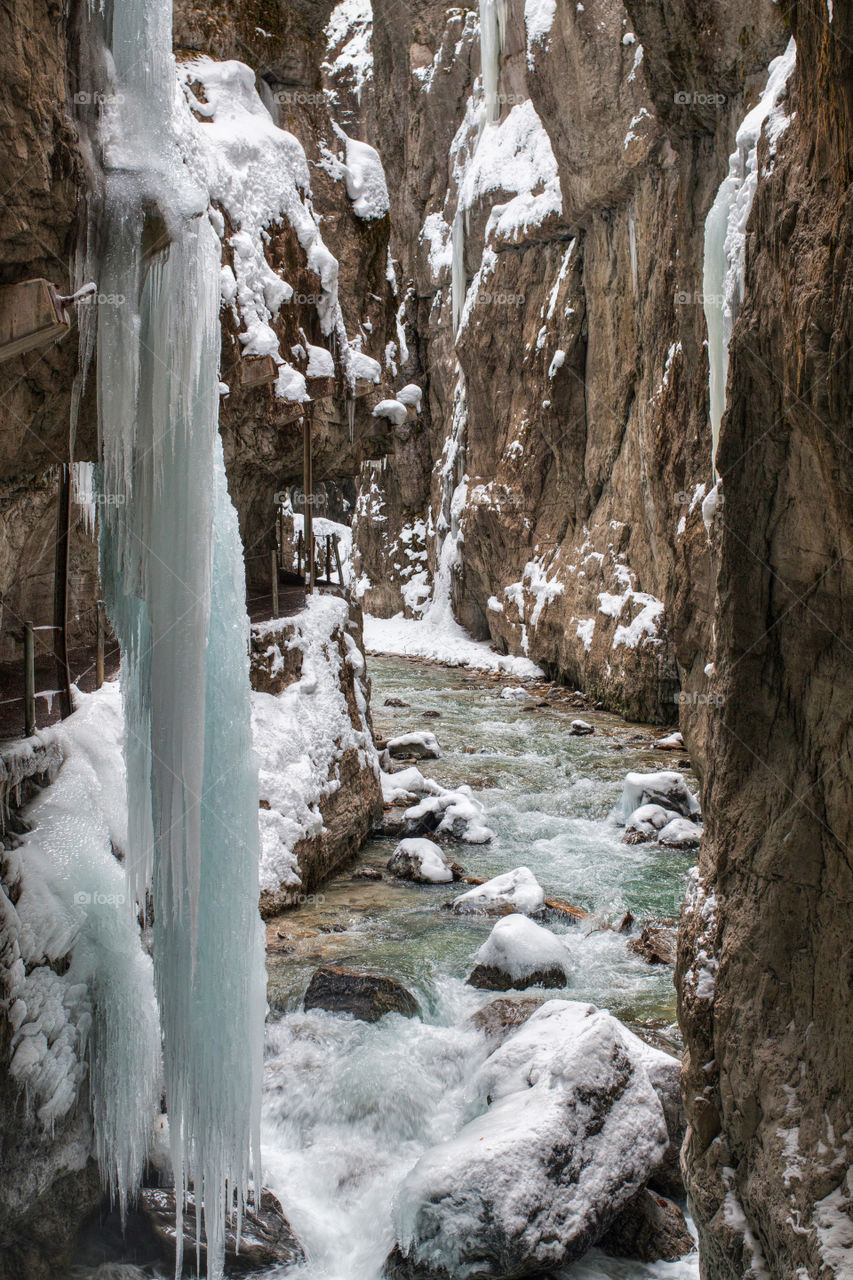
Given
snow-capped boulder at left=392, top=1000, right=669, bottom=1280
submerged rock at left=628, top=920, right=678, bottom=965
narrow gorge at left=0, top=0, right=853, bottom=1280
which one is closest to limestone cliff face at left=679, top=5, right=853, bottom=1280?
narrow gorge at left=0, top=0, right=853, bottom=1280

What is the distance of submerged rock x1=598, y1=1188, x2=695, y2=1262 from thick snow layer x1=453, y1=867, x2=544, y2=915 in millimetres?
4006

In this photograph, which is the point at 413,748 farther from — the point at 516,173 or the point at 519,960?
the point at 516,173

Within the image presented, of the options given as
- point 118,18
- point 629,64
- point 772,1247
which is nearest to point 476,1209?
point 772,1247

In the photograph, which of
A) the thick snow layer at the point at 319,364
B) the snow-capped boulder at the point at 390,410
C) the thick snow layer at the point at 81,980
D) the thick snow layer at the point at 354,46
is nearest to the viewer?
the thick snow layer at the point at 81,980

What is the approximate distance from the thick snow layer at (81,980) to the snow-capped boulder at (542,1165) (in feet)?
5.33

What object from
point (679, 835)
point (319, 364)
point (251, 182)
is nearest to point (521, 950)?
point (679, 835)

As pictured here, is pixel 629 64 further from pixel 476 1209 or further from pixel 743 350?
pixel 476 1209

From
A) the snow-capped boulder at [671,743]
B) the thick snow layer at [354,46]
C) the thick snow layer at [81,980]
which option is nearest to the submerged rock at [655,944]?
the thick snow layer at [81,980]

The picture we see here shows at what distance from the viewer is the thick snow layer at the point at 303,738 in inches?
382

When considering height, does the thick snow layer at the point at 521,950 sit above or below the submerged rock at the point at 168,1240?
above

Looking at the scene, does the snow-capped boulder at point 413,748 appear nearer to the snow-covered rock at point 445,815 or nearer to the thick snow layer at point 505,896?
the snow-covered rock at point 445,815

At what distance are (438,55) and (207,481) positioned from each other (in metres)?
38.1

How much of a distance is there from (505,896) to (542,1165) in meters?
4.44

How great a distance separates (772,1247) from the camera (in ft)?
11.6
